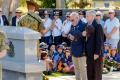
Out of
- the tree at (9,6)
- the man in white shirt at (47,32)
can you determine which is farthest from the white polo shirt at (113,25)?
the tree at (9,6)

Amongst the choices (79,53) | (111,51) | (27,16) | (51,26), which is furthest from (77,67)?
(51,26)

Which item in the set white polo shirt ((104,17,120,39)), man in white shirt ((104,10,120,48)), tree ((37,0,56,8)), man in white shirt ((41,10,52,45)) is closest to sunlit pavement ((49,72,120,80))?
man in white shirt ((104,10,120,48))

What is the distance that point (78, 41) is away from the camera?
11.5m

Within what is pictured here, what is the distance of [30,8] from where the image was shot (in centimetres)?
1141

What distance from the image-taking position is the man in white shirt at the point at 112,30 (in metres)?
15.9

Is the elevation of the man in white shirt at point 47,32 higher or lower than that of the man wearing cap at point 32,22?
lower

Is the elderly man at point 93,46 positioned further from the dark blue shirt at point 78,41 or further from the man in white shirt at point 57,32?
the man in white shirt at point 57,32

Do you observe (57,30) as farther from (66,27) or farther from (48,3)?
(48,3)

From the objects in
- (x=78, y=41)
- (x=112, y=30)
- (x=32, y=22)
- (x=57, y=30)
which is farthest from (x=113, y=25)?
(x=32, y=22)

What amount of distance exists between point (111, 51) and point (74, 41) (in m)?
4.35

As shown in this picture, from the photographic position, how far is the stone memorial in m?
9.70

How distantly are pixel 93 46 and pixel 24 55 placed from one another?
6.97ft

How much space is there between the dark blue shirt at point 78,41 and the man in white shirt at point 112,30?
4423 millimetres

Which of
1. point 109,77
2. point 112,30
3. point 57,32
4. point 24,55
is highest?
point 24,55
